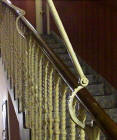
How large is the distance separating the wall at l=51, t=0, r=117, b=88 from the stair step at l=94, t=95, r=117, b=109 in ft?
0.59

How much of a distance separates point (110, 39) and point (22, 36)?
1.63m

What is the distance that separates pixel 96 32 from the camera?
4582mm

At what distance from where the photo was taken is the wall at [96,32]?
412 cm

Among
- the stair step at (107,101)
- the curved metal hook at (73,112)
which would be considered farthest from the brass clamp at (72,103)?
the stair step at (107,101)

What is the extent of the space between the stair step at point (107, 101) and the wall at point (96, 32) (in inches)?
7.1

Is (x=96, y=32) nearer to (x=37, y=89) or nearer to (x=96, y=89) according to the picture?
(x=96, y=89)

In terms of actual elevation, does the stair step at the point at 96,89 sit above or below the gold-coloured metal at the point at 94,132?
above

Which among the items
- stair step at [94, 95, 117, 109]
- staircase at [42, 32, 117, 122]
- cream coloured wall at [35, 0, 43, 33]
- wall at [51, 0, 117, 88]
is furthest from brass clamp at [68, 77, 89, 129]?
cream coloured wall at [35, 0, 43, 33]

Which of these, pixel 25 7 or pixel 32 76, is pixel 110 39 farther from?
pixel 25 7

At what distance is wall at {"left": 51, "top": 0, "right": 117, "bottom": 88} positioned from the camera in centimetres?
412

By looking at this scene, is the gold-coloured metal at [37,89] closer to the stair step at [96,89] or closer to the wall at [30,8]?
the stair step at [96,89]

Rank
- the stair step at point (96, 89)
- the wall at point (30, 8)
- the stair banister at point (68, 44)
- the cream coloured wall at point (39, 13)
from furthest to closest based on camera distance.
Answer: the wall at point (30, 8)
the cream coloured wall at point (39, 13)
the stair step at point (96, 89)
the stair banister at point (68, 44)

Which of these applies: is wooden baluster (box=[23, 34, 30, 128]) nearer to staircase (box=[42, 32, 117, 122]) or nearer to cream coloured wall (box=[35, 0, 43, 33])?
staircase (box=[42, 32, 117, 122])

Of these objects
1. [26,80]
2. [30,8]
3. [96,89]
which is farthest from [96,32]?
[30,8]
